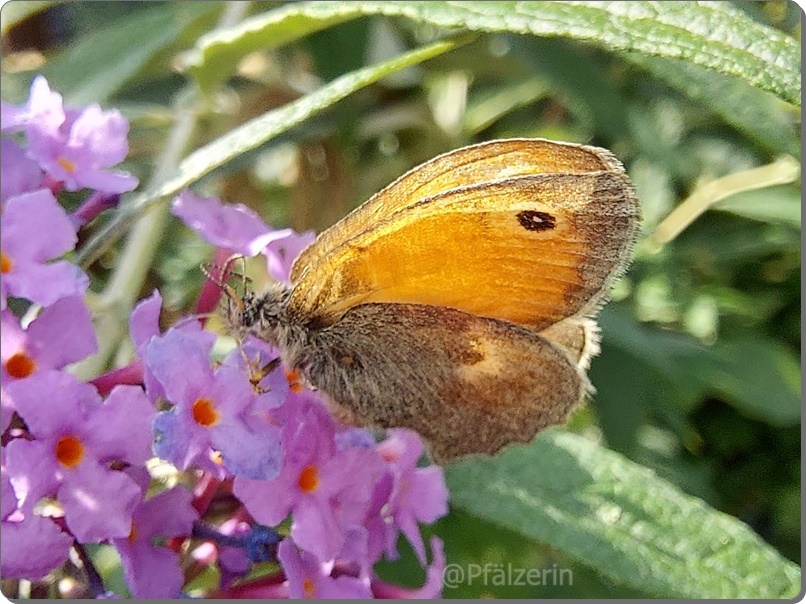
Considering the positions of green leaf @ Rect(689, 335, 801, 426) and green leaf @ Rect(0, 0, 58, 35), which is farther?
green leaf @ Rect(689, 335, 801, 426)

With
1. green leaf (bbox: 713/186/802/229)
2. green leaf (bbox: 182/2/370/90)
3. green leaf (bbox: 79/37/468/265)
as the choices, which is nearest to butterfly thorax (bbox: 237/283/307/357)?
green leaf (bbox: 79/37/468/265)

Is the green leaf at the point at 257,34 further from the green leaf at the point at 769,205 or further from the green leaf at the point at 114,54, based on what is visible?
the green leaf at the point at 769,205

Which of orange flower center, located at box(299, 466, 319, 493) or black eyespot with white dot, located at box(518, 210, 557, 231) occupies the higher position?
black eyespot with white dot, located at box(518, 210, 557, 231)

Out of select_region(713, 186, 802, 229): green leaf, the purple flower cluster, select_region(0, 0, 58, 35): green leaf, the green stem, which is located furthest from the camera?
select_region(713, 186, 802, 229): green leaf

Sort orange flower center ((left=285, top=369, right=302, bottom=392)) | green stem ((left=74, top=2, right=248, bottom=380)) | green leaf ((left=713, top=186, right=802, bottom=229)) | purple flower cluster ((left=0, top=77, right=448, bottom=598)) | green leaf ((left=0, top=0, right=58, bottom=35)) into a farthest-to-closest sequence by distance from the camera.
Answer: green leaf ((left=713, top=186, right=802, bottom=229)) < green leaf ((left=0, top=0, right=58, bottom=35)) < green stem ((left=74, top=2, right=248, bottom=380)) < orange flower center ((left=285, top=369, right=302, bottom=392)) < purple flower cluster ((left=0, top=77, right=448, bottom=598))

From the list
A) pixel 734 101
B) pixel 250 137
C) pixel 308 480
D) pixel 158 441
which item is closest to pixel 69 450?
pixel 158 441

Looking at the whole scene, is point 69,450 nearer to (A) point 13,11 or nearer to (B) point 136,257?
(B) point 136,257

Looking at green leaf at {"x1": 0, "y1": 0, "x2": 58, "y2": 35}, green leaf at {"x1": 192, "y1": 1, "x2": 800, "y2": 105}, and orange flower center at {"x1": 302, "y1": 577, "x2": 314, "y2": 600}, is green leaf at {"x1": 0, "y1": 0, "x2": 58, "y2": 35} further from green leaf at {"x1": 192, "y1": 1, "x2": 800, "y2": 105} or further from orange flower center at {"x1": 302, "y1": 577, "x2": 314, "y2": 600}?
orange flower center at {"x1": 302, "y1": 577, "x2": 314, "y2": 600}
